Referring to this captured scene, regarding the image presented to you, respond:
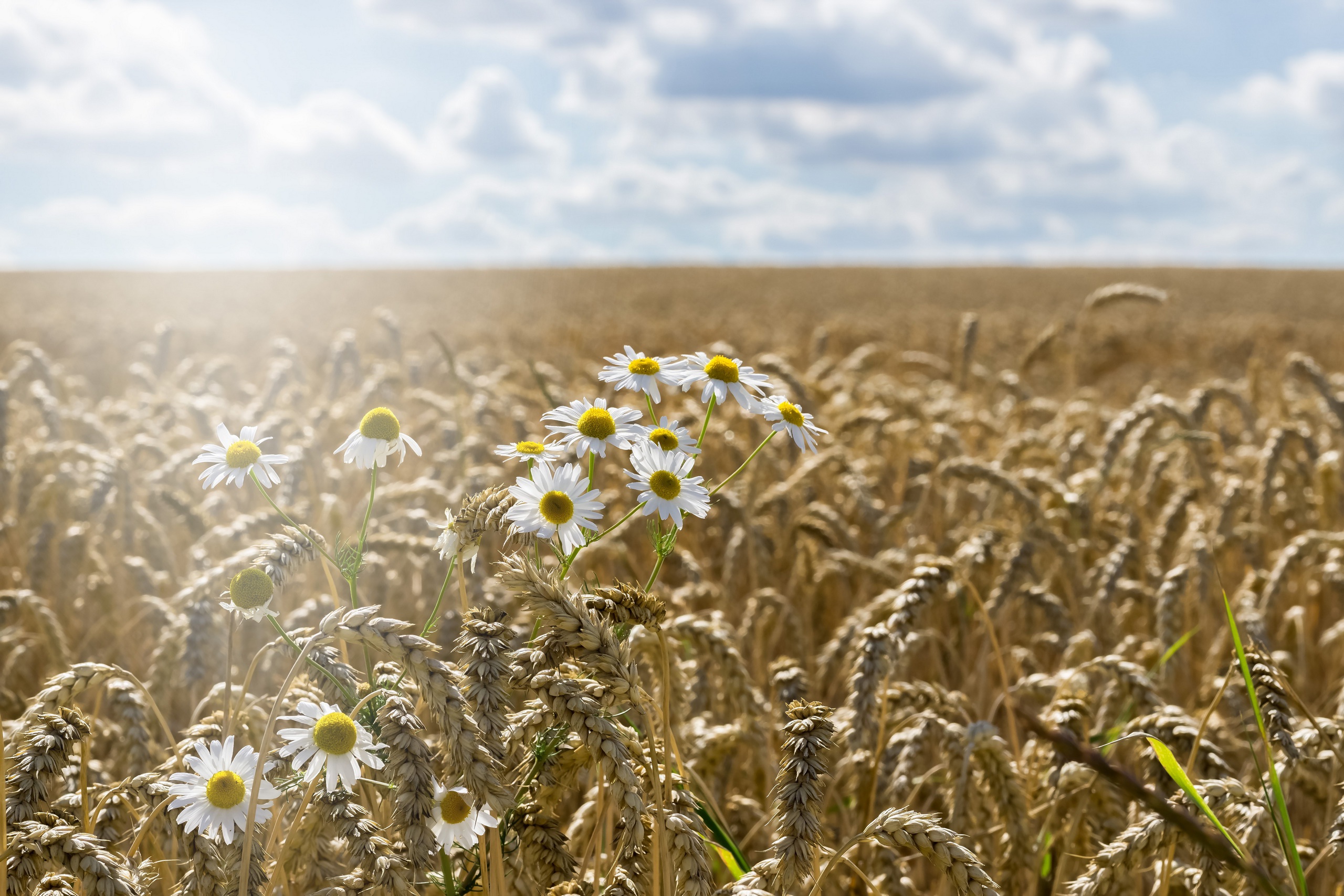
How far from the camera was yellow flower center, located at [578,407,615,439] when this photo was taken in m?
1.36

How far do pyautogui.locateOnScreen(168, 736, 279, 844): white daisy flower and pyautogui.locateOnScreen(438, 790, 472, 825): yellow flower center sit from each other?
0.22m

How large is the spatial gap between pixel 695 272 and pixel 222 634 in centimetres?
6461

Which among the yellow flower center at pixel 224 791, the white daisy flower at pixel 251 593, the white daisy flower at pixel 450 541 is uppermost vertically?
the white daisy flower at pixel 450 541

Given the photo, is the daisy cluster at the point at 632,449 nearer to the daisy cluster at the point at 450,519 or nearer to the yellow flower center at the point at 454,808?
the daisy cluster at the point at 450,519

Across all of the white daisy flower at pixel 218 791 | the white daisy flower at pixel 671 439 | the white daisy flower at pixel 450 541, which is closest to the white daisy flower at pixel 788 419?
the white daisy flower at pixel 671 439

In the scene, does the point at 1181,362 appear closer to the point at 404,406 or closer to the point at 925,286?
the point at 404,406

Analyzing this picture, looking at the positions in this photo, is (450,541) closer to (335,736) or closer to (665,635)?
(335,736)

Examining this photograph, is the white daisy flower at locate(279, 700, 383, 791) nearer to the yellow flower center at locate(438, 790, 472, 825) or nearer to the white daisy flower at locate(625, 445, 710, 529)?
the yellow flower center at locate(438, 790, 472, 825)

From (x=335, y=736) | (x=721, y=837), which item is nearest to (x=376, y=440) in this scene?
(x=335, y=736)

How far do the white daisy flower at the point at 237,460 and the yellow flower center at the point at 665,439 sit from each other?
55 centimetres

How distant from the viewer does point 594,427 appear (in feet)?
4.48

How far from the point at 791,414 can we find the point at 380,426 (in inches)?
26.4

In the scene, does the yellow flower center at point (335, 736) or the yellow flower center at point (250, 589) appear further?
the yellow flower center at point (250, 589)

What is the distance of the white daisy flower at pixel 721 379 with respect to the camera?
1.47 metres
